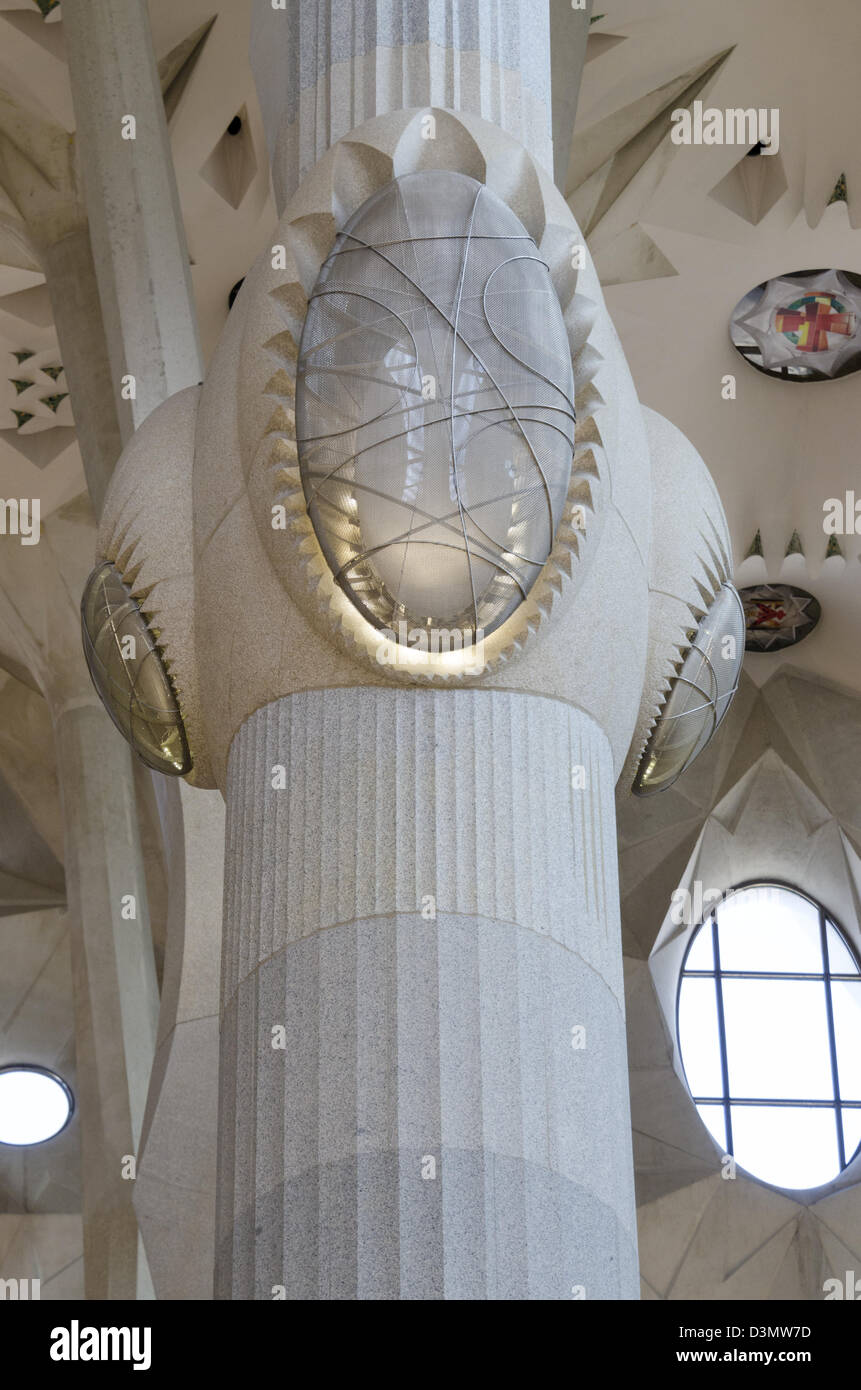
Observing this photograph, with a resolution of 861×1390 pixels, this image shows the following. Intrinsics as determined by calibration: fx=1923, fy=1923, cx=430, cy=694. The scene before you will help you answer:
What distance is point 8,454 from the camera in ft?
37.3

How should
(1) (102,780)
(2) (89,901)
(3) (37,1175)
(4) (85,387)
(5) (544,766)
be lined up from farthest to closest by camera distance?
(3) (37,1175), (1) (102,780), (2) (89,901), (4) (85,387), (5) (544,766)

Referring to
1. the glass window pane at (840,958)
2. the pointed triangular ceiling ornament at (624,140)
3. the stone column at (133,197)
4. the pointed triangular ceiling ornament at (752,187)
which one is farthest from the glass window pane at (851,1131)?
the stone column at (133,197)

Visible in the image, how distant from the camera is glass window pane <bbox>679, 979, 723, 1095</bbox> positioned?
1237 cm

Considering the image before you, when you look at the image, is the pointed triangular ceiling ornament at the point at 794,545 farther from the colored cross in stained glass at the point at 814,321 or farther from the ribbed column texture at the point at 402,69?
the ribbed column texture at the point at 402,69

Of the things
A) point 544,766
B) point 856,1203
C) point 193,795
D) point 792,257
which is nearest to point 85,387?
point 193,795

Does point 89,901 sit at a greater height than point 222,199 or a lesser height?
lesser

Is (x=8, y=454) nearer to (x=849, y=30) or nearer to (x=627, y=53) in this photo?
(x=627, y=53)

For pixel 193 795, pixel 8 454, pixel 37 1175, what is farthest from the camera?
pixel 37 1175

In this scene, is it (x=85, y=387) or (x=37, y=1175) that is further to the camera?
(x=37, y=1175)

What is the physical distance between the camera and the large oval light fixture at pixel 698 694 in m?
3.99

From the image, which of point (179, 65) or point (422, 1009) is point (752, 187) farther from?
point (422, 1009)

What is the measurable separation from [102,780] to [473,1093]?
715 centimetres

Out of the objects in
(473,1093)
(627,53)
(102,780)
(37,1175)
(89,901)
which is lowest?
(473,1093)

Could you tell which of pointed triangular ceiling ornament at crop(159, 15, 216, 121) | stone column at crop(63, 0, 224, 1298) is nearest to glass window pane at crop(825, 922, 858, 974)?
pointed triangular ceiling ornament at crop(159, 15, 216, 121)
